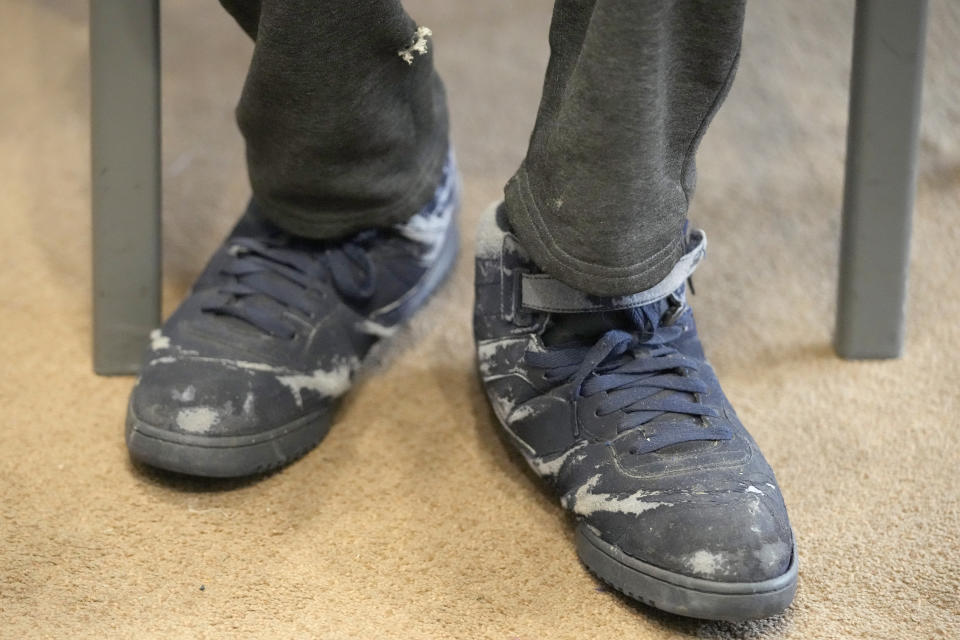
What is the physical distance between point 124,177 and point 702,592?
23.5 inches

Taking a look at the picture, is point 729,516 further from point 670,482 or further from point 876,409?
point 876,409

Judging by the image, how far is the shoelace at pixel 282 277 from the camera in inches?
31.2

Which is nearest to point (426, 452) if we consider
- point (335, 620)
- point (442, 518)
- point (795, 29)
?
point (442, 518)

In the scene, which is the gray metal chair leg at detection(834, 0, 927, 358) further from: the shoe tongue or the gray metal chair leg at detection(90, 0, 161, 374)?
the gray metal chair leg at detection(90, 0, 161, 374)

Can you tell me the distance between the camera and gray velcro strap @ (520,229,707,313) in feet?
2.25

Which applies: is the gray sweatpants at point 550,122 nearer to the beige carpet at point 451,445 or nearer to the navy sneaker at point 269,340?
the navy sneaker at point 269,340

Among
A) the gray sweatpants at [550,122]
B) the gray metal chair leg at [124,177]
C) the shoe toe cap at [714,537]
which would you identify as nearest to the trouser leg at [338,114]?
the gray sweatpants at [550,122]

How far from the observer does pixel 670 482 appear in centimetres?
64

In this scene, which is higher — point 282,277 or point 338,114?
point 338,114

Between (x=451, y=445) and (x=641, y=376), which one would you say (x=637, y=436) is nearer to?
(x=641, y=376)

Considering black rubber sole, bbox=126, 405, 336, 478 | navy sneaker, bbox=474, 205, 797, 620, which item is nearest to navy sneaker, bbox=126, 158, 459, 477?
black rubber sole, bbox=126, 405, 336, 478

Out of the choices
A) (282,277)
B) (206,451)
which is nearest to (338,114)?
(282,277)

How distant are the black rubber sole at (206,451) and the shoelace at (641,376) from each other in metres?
0.21

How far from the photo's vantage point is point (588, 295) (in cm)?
69
